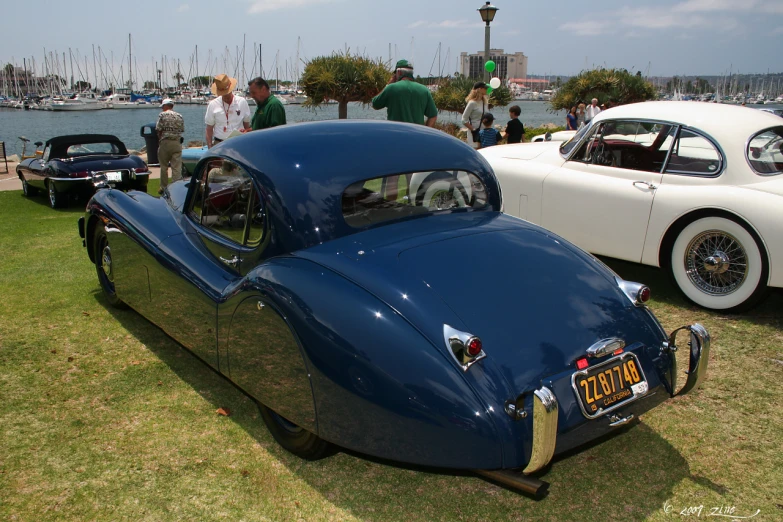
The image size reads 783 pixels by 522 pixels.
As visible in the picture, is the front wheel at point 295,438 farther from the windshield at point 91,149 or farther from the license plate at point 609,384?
the windshield at point 91,149

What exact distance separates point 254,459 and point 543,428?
4.81 ft

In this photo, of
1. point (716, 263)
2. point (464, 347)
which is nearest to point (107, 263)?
point (464, 347)

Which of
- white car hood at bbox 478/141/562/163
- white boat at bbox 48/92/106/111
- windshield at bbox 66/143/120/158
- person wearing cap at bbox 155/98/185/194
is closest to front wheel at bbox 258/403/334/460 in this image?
white car hood at bbox 478/141/562/163

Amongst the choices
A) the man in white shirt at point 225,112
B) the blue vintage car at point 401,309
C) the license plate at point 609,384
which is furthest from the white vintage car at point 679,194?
the man in white shirt at point 225,112

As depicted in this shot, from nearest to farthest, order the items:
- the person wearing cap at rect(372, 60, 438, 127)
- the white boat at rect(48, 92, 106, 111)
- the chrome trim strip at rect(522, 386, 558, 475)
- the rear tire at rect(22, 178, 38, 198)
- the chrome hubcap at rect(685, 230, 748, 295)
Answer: the chrome trim strip at rect(522, 386, 558, 475)
the chrome hubcap at rect(685, 230, 748, 295)
the person wearing cap at rect(372, 60, 438, 127)
the rear tire at rect(22, 178, 38, 198)
the white boat at rect(48, 92, 106, 111)

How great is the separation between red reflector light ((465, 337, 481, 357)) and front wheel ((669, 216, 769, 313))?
10.5 feet

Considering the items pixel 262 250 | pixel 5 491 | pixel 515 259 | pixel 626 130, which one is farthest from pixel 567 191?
pixel 5 491

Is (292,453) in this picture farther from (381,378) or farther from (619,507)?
(619,507)

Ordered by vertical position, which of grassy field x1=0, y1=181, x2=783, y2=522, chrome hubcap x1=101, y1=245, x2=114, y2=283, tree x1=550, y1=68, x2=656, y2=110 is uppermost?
tree x1=550, y1=68, x2=656, y2=110

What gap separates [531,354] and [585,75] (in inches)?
1264

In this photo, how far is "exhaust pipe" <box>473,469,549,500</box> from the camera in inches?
96.9

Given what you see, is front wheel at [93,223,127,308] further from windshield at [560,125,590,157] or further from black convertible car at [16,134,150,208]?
black convertible car at [16,134,150,208]

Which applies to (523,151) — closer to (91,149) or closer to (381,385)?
(381,385)

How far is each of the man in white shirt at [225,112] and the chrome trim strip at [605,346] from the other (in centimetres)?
638
